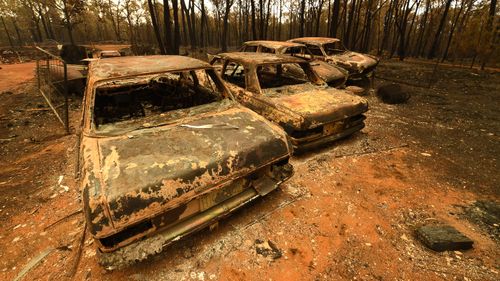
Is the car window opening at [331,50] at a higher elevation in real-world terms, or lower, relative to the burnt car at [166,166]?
higher

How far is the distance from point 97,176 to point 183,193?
2.25ft

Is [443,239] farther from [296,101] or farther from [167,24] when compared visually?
[167,24]

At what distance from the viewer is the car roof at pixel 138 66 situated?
9.60 feet

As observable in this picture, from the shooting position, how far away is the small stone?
2627 mm

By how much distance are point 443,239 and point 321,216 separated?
1.25 m

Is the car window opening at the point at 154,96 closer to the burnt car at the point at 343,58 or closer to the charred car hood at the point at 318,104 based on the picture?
the charred car hood at the point at 318,104

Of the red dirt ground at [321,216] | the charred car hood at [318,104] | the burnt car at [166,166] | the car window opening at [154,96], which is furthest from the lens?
the charred car hood at [318,104]

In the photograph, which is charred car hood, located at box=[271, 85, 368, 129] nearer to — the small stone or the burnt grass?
the burnt grass

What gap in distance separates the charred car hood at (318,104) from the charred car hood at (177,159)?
124 cm

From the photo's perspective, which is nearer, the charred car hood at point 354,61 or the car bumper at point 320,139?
the car bumper at point 320,139

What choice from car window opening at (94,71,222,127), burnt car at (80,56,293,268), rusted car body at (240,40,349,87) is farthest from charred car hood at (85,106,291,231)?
rusted car body at (240,40,349,87)

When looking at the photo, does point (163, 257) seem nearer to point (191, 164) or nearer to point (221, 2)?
point (191, 164)

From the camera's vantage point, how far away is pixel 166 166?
221 centimetres

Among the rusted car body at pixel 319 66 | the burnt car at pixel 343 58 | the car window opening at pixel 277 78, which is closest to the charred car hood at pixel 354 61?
the burnt car at pixel 343 58
